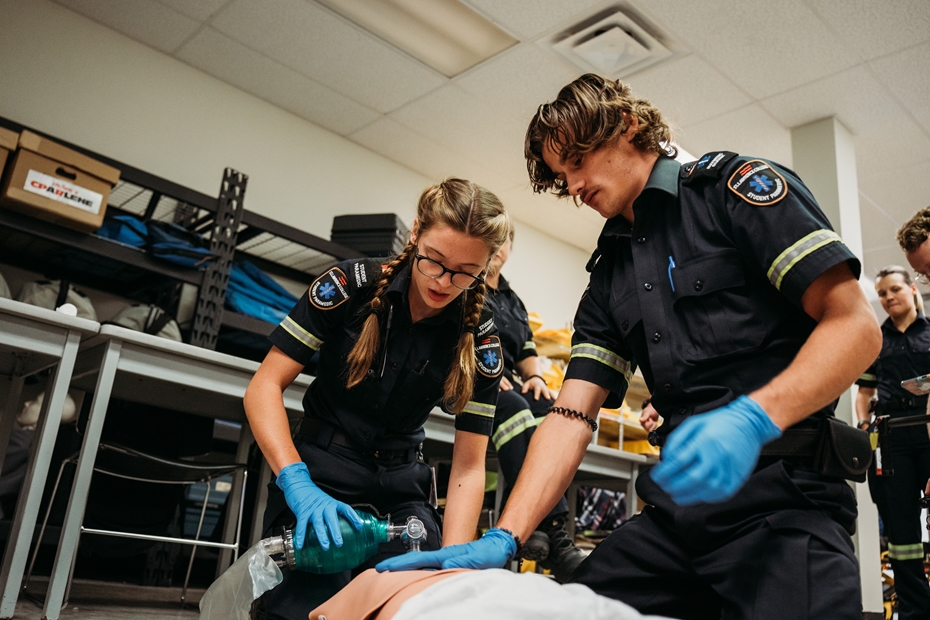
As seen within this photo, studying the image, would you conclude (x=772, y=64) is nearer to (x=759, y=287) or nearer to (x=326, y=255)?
(x=326, y=255)

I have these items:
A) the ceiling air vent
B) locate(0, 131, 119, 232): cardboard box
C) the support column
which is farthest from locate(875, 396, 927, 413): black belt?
locate(0, 131, 119, 232): cardboard box

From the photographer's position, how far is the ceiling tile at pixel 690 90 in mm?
3656

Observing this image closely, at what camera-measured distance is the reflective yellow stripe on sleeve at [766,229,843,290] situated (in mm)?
981

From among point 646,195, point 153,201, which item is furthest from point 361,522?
point 153,201

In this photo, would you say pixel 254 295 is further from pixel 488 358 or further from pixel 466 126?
pixel 488 358

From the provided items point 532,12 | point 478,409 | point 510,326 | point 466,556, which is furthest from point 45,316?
point 532,12

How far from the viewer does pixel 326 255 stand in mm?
3896

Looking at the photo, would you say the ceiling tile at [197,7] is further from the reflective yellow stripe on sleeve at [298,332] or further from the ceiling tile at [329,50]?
the reflective yellow stripe on sleeve at [298,332]

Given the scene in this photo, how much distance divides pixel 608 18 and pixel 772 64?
91 centimetres

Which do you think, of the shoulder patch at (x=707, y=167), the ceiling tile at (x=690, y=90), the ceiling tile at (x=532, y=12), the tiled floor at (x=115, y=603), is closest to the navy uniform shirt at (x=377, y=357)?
the shoulder patch at (x=707, y=167)

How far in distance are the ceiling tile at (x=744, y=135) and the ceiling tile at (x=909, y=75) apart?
0.59m

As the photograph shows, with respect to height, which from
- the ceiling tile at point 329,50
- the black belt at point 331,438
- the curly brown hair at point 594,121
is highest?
the ceiling tile at point 329,50

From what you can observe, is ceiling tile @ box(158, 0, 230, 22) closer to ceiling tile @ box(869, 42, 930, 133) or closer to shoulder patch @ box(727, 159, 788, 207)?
shoulder patch @ box(727, 159, 788, 207)

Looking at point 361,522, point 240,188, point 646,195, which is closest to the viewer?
point 646,195
